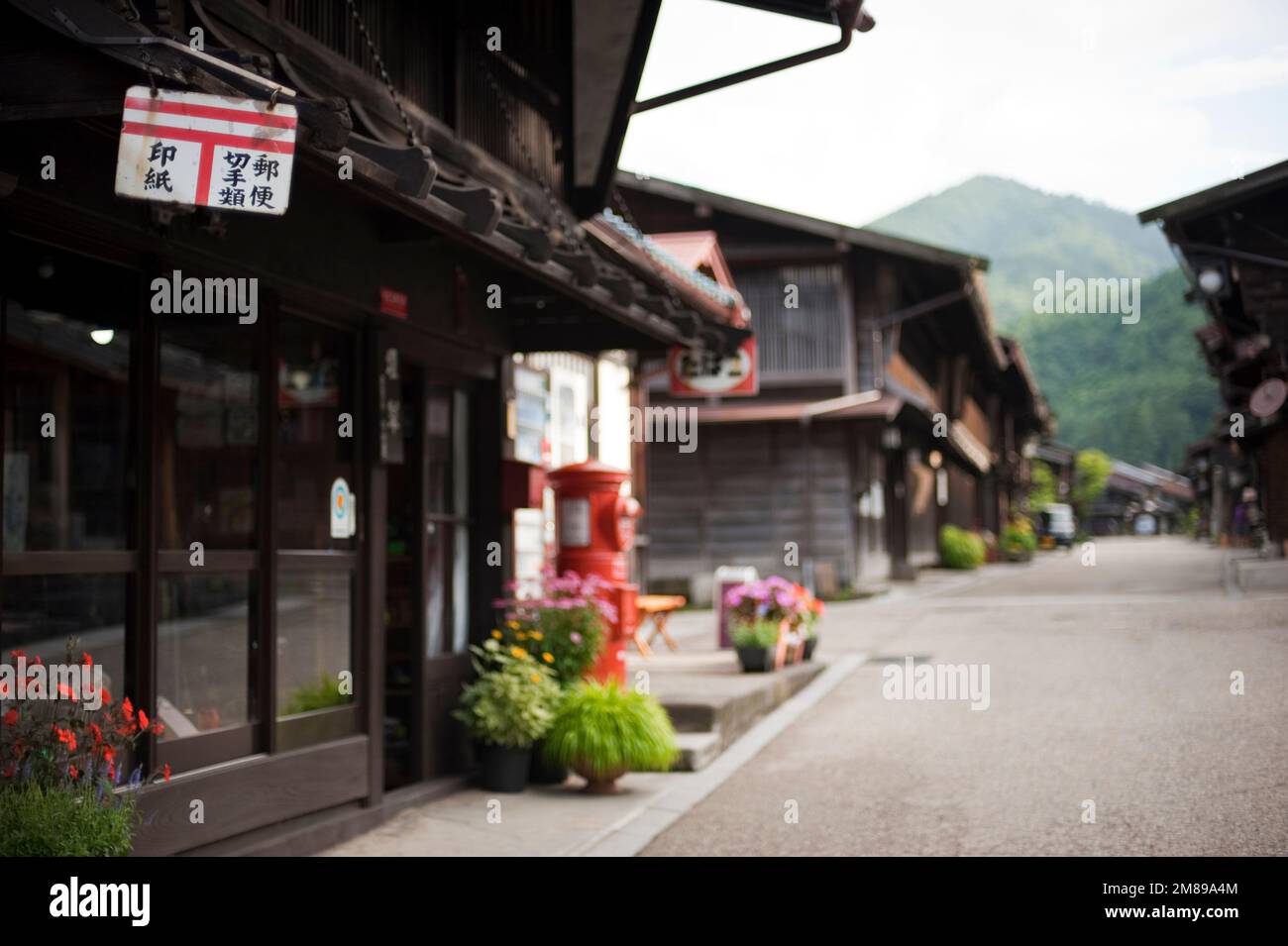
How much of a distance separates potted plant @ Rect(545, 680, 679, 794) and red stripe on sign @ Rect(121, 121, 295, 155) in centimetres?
500

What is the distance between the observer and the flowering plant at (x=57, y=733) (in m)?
4.70

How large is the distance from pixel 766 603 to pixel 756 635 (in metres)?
0.50

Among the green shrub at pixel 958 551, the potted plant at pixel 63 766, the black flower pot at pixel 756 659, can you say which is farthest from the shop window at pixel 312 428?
the green shrub at pixel 958 551

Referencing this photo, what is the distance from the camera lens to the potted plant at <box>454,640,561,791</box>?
8461 mm

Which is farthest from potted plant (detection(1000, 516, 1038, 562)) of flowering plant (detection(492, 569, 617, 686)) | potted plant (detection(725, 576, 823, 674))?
flowering plant (detection(492, 569, 617, 686))

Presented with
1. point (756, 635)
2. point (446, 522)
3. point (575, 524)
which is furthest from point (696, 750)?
point (756, 635)

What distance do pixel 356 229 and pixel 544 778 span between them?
367 centimetres

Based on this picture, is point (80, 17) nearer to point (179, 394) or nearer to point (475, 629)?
point (179, 394)

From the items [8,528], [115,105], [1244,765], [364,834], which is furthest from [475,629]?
[1244,765]

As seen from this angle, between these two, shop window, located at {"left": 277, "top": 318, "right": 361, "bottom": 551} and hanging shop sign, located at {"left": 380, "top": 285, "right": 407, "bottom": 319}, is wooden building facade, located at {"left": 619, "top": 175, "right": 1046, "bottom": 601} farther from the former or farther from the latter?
shop window, located at {"left": 277, "top": 318, "right": 361, "bottom": 551}

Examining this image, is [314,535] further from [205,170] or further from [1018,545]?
[1018,545]

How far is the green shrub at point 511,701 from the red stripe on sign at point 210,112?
4.85 meters

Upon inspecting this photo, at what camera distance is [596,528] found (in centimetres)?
1045

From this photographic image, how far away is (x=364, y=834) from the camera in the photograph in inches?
293
